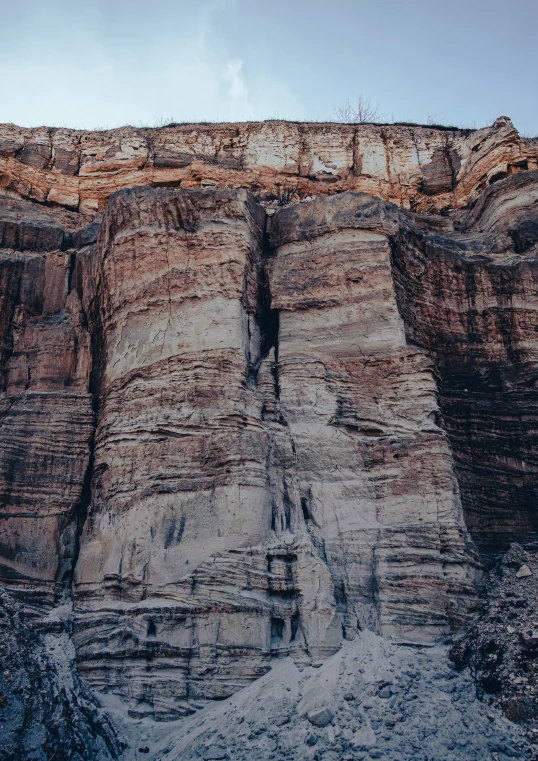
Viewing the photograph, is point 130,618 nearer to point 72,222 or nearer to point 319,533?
point 319,533

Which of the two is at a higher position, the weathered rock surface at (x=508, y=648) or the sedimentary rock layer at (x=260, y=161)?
the sedimentary rock layer at (x=260, y=161)

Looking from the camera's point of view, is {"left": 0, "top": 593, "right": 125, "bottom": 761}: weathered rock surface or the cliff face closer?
{"left": 0, "top": 593, "right": 125, "bottom": 761}: weathered rock surface

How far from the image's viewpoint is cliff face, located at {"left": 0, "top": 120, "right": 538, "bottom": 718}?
35.9 ft

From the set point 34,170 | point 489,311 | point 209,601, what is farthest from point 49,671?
point 34,170

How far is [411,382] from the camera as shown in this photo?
12.7m

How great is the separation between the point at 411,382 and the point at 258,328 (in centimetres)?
303

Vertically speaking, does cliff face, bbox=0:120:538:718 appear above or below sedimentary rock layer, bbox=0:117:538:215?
below

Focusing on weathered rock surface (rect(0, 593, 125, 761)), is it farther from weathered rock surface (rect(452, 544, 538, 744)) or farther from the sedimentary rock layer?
the sedimentary rock layer

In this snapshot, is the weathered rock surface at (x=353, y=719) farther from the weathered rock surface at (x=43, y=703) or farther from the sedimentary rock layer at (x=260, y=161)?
the sedimentary rock layer at (x=260, y=161)

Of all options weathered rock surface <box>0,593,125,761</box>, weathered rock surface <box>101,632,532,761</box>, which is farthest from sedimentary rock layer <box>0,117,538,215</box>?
weathered rock surface <box>101,632,532,761</box>

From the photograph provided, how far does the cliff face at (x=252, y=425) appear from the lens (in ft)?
35.9

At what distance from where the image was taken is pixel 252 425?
40.4 feet

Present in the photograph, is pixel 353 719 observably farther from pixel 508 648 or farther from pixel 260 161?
pixel 260 161

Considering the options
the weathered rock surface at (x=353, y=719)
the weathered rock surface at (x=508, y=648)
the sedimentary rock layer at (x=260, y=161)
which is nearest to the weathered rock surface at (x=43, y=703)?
the weathered rock surface at (x=353, y=719)
